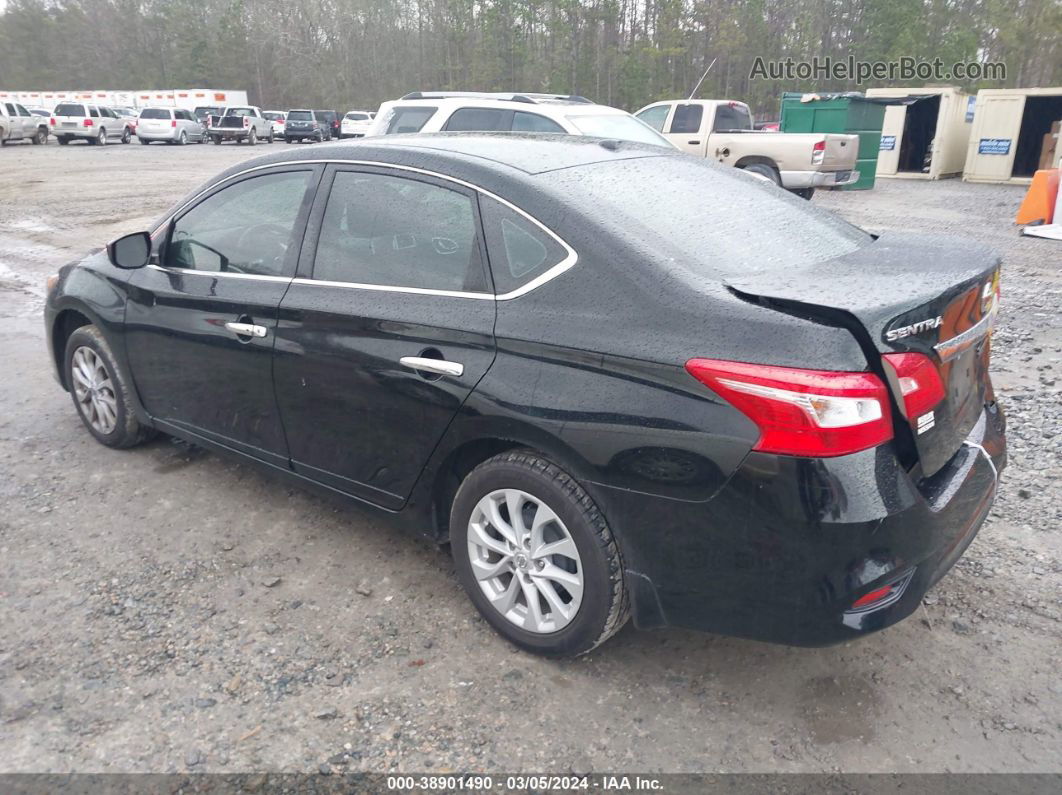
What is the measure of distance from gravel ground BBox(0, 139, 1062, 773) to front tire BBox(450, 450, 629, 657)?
159 millimetres

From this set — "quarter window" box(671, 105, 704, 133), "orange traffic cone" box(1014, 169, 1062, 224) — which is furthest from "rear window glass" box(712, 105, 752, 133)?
"orange traffic cone" box(1014, 169, 1062, 224)

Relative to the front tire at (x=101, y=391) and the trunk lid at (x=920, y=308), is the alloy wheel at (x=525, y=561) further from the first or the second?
the front tire at (x=101, y=391)

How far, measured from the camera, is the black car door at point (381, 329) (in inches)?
113

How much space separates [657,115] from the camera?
618 inches

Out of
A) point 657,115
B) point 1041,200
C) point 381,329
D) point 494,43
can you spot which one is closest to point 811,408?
point 381,329

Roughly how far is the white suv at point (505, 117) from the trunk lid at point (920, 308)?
625 centimetres

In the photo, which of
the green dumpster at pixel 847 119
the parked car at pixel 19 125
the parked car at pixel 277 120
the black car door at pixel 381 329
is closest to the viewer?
the black car door at pixel 381 329

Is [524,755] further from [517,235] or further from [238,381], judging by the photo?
[238,381]

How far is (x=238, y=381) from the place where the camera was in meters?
3.62

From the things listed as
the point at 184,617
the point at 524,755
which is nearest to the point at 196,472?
the point at 184,617

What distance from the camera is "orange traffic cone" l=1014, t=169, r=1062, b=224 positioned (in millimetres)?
12914

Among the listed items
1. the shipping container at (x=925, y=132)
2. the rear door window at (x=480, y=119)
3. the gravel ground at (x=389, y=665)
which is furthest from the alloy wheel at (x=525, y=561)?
the shipping container at (x=925, y=132)

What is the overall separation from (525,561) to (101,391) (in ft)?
9.65

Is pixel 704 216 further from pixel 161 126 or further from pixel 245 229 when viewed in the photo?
pixel 161 126
